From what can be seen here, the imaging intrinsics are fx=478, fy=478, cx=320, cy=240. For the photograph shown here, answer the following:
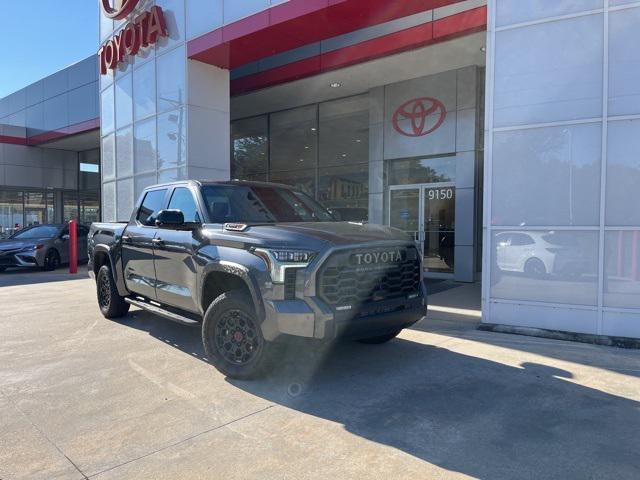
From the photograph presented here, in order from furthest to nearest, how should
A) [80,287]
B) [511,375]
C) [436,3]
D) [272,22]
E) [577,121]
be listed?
[80,287], [272,22], [436,3], [577,121], [511,375]

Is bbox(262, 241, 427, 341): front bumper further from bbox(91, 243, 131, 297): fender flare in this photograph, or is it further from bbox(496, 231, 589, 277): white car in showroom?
bbox(91, 243, 131, 297): fender flare

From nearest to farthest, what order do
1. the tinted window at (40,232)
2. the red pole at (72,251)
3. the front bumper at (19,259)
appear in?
the front bumper at (19,259)
the red pole at (72,251)
the tinted window at (40,232)

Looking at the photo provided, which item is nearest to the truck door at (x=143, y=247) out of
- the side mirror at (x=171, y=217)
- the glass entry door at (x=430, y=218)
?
the side mirror at (x=171, y=217)

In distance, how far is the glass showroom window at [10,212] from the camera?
2434 centimetres

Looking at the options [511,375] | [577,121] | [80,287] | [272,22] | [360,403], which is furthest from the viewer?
[80,287]

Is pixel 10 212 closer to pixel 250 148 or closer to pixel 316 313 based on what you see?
pixel 250 148

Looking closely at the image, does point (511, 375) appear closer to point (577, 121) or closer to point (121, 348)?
point (577, 121)

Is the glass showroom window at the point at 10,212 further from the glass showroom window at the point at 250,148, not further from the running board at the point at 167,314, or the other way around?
the running board at the point at 167,314

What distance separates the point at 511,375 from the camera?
15.3 ft

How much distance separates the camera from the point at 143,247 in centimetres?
614

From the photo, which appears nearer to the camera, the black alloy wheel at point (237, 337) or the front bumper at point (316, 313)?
the front bumper at point (316, 313)

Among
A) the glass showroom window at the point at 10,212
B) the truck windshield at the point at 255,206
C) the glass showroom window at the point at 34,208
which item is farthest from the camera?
the glass showroom window at the point at 34,208

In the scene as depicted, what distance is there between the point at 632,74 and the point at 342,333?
16.3 ft

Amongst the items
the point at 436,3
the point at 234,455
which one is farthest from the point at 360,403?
the point at 436,3
